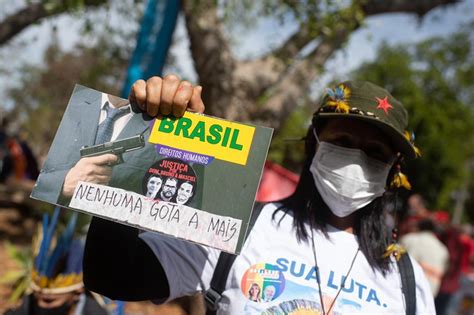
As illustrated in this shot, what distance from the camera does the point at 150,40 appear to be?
4.63 meters

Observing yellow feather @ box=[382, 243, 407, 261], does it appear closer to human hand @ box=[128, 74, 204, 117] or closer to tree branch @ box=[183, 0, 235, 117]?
human hand @ box=[128, 74, 204, 117]

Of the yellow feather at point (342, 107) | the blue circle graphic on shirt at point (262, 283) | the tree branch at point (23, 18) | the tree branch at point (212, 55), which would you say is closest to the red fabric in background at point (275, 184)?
the tree branch at point (212, 55)

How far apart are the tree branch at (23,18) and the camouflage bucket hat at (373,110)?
4555mm

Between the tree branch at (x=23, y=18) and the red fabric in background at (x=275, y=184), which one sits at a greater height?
the tree branch at (x=23, y=18)

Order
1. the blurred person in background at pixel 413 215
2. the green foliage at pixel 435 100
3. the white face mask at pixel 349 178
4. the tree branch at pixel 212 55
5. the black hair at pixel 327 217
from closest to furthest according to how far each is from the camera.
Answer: the black hair at pixel 327 217 → the white face mask at pixel 349 178 → the tree branch at pixel 212 55 → the blurred person in background at pixel 413 215 → the green foliage at pixel 435 100

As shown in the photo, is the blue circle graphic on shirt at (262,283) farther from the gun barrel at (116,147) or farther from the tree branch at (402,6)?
the tree branch at (402,6)

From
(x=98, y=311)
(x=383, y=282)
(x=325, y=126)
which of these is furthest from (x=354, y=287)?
(x=98, y=311)

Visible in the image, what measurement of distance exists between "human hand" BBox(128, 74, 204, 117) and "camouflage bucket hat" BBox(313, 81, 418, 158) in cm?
55

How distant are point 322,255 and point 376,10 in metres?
4.81

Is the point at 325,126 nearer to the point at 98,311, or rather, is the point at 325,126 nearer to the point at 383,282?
the point at 383,282

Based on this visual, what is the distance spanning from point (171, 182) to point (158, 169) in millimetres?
53

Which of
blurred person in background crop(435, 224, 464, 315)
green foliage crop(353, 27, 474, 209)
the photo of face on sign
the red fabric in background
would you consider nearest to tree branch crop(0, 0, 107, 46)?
the red fabric in background

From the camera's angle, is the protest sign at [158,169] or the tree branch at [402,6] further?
the tree branch at [402,6]

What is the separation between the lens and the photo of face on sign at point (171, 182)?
4.29 ft
